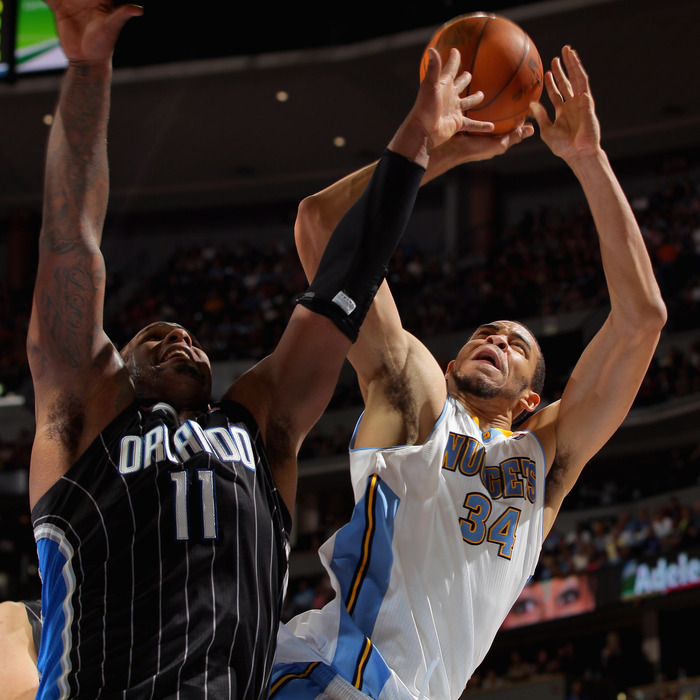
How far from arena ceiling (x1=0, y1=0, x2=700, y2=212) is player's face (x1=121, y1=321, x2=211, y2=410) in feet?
48.2

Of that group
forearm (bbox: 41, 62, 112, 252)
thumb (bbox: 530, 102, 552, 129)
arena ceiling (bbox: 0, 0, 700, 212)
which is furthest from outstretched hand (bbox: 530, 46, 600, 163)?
arena ceiling (bbox: 0, 0, 700, 212)

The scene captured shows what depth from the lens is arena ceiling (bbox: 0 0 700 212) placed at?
54.4 ft

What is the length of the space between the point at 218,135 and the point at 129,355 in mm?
18077

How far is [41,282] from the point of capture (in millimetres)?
2189

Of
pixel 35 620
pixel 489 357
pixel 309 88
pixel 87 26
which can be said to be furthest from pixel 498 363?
pixel 309 88

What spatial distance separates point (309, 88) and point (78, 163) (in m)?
16.8

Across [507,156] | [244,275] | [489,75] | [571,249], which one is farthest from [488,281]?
[489,75]

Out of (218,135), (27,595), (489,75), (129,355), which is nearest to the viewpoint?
(129,355)

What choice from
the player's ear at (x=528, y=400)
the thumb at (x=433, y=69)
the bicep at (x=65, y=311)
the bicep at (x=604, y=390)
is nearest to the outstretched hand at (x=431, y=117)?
the thumb at (x=433, y=69)

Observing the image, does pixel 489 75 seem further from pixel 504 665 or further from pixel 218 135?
pixel 218 135

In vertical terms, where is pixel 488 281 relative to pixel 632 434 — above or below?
above

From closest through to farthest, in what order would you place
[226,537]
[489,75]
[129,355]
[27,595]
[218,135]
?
[226,537] → [129,355] → [489,75] → [27,595] → [218,135]

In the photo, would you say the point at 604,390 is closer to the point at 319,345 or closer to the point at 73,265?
the point at 319,345

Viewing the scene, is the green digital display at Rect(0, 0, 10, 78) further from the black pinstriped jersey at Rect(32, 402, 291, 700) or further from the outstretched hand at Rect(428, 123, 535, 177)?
the black pinstriped jersey at Rect(32, 402, 291, 700)
